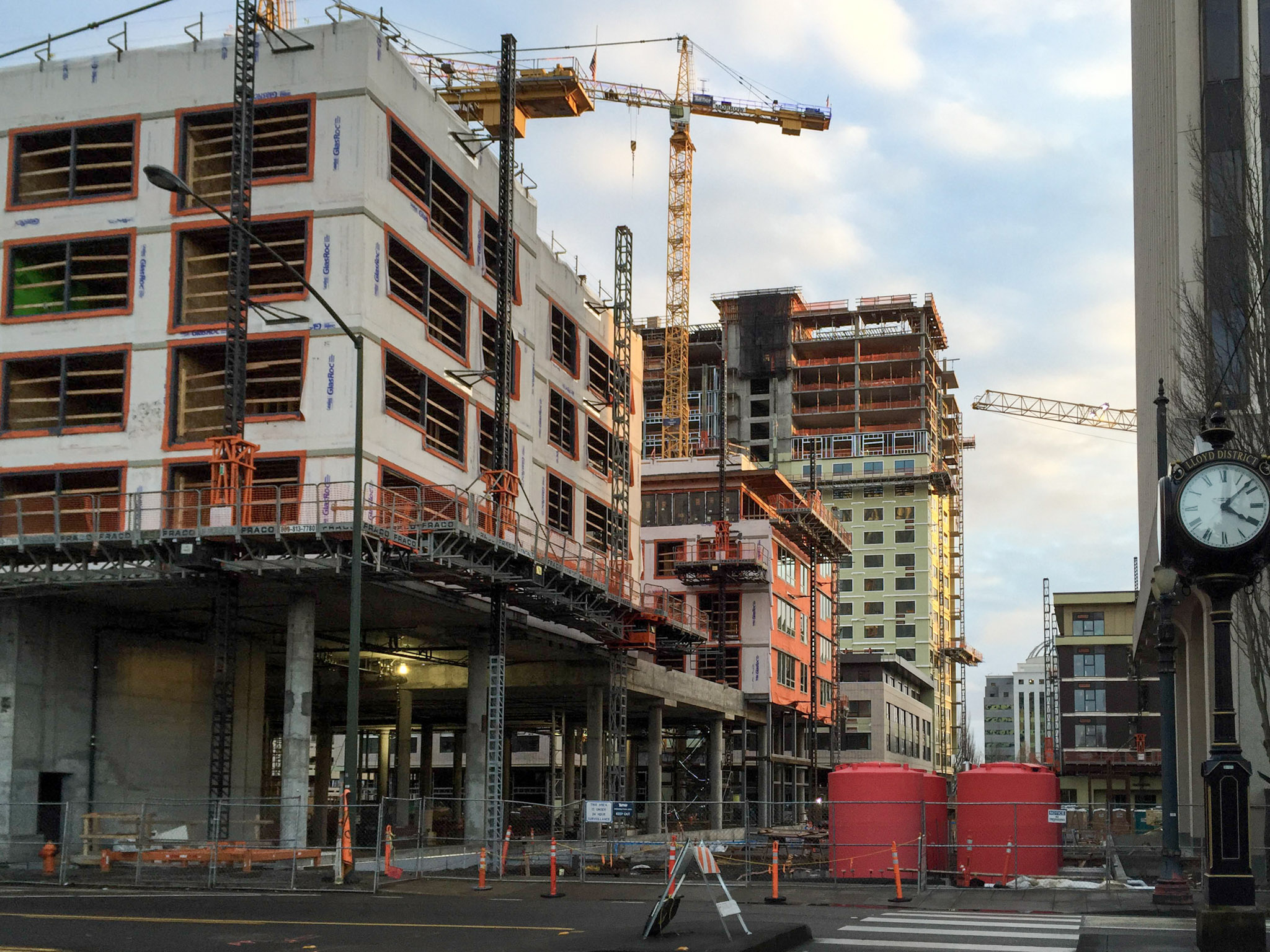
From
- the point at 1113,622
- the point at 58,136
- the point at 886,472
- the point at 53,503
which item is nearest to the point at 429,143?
the point at 58,136

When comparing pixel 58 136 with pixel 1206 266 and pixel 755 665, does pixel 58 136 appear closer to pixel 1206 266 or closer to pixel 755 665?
pixel 1206 266

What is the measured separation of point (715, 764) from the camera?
75.6 m

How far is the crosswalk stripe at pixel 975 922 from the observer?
65.0 feet

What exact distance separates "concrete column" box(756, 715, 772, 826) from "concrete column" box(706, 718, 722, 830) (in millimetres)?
5136

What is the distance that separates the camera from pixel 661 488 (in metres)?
89.9

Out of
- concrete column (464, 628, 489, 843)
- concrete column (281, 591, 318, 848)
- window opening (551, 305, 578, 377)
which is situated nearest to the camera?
concrete column (281, 591, 318, 848)

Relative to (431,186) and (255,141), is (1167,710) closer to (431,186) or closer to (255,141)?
(431,186)

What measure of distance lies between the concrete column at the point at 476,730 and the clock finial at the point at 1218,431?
3013 cm

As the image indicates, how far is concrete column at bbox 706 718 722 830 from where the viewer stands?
244ft

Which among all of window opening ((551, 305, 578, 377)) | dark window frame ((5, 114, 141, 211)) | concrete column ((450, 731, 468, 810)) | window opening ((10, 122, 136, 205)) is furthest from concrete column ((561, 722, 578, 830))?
window opening ((10, 122, 136, 205))

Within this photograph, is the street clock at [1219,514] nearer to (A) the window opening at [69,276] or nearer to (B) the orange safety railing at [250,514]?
(B) the orange safety railing at [250,514]

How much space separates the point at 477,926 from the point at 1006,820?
18061mm

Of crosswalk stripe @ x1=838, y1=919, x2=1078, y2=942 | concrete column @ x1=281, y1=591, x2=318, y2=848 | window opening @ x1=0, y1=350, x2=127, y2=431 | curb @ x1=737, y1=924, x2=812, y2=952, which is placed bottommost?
crosswalk stripe @ x1=838, y1=919, x2=1078, y2=942

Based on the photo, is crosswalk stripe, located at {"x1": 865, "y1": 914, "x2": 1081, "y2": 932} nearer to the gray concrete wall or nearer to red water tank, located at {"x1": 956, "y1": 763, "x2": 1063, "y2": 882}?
red water tank, located at {"x1": 956, "y1": 763, "x2": 1063, "y2": 882}
